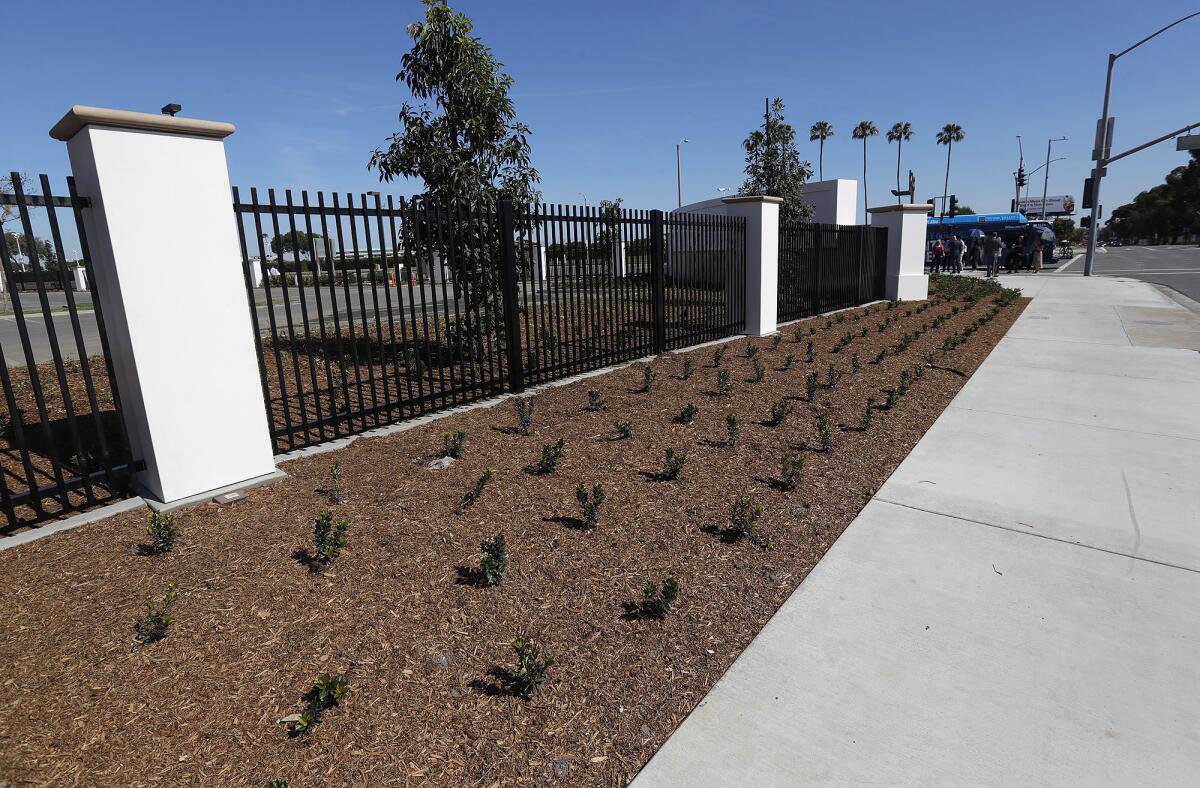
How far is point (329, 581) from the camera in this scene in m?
3.39

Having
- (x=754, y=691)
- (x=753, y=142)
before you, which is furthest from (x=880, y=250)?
(x=754, y=691)

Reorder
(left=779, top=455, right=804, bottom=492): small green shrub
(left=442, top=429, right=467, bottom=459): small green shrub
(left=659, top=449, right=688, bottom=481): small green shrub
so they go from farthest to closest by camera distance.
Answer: (left=442, top=429, right=467, bottom=459): small green shrub < (left=659, top=449, right=688, bottom=481): small green shrub < (left=779, top=455, right=804, bottom=492): small green shrub

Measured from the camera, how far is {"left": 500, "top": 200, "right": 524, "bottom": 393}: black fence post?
23.5ft

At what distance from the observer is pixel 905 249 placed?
17.4m

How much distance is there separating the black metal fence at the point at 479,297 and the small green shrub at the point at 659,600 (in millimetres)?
3141

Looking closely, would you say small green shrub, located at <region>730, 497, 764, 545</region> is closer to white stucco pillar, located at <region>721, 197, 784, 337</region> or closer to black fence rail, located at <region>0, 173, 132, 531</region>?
black fence rail, located at <region>0, 173, 132, 531</region>

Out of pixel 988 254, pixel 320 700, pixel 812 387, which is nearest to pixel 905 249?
pixel 812 387

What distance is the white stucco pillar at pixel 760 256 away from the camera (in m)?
11.2

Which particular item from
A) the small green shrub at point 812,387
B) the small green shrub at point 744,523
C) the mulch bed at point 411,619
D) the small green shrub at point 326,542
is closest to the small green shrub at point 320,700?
the mulch bed at point 411,619

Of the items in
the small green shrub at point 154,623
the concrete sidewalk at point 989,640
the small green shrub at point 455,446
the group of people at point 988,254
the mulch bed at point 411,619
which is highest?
the group of people at point 988,254

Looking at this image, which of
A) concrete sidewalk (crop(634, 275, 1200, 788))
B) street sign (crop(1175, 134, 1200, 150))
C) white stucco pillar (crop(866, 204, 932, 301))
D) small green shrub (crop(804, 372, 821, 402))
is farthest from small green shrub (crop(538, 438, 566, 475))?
street sign (crop(1175, 134, 1200, 150))

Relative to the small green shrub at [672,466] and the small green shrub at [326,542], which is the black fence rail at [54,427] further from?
the small green shrub at [672,466]

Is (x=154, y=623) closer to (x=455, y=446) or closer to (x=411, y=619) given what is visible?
(x=411, y=619)

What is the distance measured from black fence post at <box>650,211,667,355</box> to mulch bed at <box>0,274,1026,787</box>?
4456 mm
